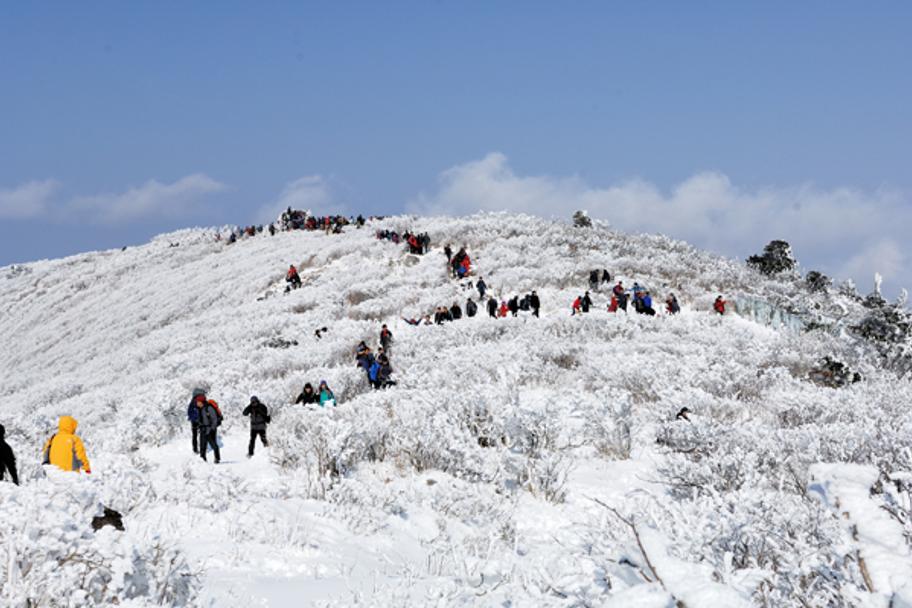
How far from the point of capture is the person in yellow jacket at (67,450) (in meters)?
9.23

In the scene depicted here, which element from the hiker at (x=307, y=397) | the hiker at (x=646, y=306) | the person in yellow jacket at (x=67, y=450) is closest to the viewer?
the person in yellow jacket at (x=67, y=450)

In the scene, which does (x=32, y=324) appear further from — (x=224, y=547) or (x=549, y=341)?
(x=224, y=547)

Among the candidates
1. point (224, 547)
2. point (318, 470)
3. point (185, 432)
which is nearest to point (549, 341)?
point (185, 432)

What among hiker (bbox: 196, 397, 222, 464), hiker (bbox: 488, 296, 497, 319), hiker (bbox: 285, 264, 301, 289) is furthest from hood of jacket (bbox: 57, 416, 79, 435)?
hiker (bbox: 285, 264, 301, 289)

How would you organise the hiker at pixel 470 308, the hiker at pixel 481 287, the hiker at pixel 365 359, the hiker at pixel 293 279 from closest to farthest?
the hiker at pixel 365 359, the hiker at pixel 470 308, the hiker at pixel 481 287, the hiker at pixel 293 279

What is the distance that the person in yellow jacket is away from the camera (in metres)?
9.23

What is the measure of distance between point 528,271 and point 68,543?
29516 mm

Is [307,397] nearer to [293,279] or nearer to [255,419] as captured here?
[255,419]

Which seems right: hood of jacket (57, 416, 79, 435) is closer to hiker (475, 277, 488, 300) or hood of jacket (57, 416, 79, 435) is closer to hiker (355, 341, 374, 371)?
hiker (355, 341, 374, 371)

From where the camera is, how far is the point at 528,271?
33375 mm

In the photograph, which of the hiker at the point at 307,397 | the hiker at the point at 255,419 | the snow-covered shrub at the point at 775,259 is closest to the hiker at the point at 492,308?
the hiker at the point at 307,397

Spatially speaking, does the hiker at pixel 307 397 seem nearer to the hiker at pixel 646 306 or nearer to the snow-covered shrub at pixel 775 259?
the hiker at pixel 646 306

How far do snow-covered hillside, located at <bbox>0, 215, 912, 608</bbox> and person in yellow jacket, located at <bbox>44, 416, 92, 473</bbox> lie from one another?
43 cm

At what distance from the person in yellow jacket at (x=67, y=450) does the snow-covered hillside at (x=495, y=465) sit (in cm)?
43
